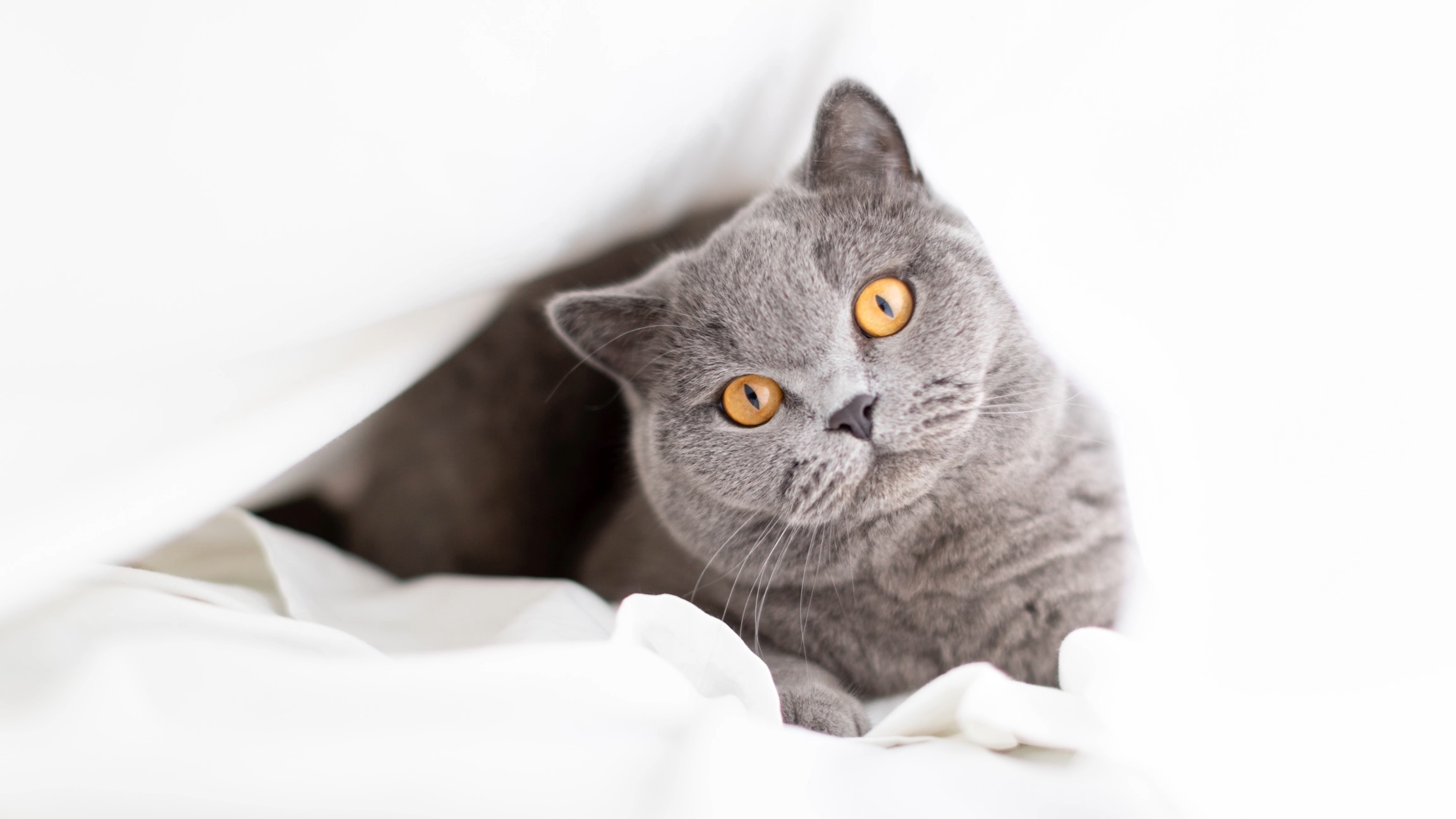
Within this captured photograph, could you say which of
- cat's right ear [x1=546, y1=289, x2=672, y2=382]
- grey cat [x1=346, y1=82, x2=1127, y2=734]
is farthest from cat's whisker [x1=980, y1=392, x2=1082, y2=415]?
cat's right ear [x1=546, y1=289, x2=672, y2=382]

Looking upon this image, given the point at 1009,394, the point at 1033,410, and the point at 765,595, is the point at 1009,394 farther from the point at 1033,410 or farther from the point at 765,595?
the point at 765,595

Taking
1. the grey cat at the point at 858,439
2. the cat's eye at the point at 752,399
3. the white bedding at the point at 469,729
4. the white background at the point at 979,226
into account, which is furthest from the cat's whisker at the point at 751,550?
the white background at the point at 979,226

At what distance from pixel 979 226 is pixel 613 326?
445 millimetres

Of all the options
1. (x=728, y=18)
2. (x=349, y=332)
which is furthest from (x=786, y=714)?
(x=728, y=18)

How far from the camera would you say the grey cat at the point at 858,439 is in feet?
2.89

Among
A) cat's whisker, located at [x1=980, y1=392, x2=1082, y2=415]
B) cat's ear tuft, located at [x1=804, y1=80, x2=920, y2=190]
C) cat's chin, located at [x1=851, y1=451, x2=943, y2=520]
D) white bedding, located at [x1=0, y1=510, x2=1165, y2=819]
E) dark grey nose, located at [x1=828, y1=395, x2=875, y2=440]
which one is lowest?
white bedding, located at [x1=0, y1=510, x2=1165, y2=819]

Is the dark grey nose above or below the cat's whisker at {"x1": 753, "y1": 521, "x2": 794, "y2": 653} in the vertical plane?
above

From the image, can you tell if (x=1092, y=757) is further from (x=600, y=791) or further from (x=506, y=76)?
Result: (x=506, y=76)

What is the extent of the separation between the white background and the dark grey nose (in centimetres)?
25

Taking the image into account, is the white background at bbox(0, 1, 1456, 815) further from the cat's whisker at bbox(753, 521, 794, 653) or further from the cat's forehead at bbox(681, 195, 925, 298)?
the cat's whisker at bbox(753, 521, 794, 653)

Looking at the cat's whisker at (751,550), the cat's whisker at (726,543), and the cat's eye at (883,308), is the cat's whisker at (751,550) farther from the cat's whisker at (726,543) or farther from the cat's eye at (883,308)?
the cat's eye at (883,308)

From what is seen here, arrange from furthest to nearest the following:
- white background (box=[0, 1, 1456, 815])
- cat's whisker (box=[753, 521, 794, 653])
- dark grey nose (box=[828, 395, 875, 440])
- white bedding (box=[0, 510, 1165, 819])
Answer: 1. cat's whisker (box=[753, 521, 794, 653])
2. dark grey nose (box=[828, 395, 875, 440])
3. white background (box=[0, 1, 1456, 815])
4. white bedding (box=[0, 510, 1165, 819])

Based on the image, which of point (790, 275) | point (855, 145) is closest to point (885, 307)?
point (790, 275)

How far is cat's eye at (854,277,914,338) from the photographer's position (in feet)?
2.95
